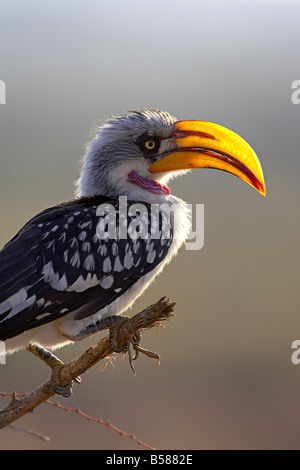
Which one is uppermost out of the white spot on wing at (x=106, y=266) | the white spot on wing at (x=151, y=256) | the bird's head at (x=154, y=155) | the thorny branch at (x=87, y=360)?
the bird's head at (x=154, y=155)

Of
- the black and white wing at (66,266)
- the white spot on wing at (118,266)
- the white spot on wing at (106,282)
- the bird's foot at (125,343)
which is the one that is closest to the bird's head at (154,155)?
the black and white wing at (66,266)

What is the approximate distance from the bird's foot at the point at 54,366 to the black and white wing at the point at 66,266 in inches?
14.7

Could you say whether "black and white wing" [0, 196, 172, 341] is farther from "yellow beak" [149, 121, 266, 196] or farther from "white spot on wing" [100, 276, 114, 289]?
"yellow beak" [149, 121, 266, 196]

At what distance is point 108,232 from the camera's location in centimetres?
486

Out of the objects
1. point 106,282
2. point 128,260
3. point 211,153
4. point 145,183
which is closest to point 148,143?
point 145,183

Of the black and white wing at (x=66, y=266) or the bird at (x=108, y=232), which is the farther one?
the bird at (x=108, y=232)

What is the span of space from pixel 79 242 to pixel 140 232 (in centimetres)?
47

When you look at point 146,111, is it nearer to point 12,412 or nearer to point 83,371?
point 83,371

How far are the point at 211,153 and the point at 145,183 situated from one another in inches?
23.5

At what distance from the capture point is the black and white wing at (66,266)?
4.42 m

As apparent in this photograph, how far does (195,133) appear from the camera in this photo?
554 centimetres

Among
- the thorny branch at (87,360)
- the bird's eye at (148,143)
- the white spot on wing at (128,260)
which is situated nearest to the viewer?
the thorny branch at (87,360)

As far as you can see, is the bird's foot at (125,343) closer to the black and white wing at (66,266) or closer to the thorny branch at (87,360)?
the thorny branch at (87,360)

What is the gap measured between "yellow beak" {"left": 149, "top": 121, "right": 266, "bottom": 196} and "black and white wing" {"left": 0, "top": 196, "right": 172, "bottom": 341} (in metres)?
0.75
